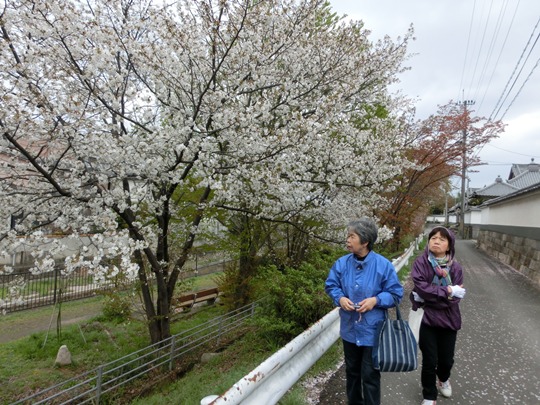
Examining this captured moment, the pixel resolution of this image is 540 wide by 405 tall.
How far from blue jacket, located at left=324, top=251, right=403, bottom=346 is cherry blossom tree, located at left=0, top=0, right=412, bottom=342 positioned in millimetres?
2481

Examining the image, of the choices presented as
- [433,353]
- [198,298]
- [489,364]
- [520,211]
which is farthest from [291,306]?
[520,211]

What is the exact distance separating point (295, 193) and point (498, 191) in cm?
4367

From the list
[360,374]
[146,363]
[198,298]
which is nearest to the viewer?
[360,374]

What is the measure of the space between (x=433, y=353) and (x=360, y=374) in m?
0.77

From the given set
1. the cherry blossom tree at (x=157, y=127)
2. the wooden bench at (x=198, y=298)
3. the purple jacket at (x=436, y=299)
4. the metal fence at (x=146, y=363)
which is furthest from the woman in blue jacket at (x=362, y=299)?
the wooden bench at (x=198, y=298)

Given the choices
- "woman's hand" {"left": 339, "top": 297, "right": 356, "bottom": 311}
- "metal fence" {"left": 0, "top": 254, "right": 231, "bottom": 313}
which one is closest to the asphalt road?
"woman's hand" {"left": 339, "top": 297, "right": 356, "bottom": 311}

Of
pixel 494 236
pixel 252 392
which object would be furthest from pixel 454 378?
pixel 494 236

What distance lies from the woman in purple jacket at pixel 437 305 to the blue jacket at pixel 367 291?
515mm

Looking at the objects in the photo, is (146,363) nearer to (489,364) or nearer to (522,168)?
(489,364)

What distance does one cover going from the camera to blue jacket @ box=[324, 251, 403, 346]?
107 inches

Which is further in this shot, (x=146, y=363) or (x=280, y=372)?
(x=146, y=363)

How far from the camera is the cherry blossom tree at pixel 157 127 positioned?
13.6ft

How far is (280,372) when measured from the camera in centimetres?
275

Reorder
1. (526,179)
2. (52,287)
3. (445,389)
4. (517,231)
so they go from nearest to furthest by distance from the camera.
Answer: (445,389), (52,287), (517,231), (526,179)
